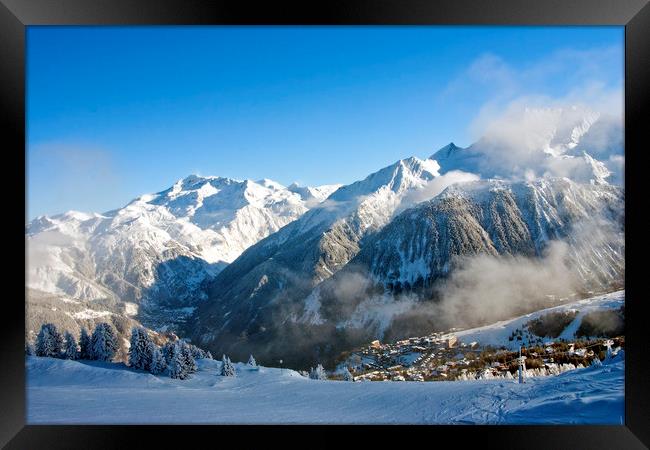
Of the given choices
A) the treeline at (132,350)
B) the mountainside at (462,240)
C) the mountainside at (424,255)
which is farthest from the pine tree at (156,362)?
the mountainside at (462,240)

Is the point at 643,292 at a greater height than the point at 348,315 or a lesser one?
greater

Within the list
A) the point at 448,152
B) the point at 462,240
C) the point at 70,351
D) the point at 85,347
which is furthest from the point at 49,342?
the point at 448,152

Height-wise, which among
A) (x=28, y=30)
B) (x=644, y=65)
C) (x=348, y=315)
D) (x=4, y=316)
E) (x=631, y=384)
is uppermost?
(x=28, y=30)

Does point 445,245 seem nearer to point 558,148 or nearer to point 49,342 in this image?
point 558,148

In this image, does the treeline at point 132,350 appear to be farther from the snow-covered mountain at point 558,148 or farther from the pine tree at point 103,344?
the snow-covered mountain at point 558,148

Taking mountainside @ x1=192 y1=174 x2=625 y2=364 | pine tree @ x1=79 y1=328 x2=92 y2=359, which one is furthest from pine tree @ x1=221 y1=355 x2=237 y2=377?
mountainside @ x1=192 y1=174 x2=625 y2=364

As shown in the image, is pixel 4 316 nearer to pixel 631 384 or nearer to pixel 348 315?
pixel 631 384

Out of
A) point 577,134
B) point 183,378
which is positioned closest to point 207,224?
point 577,134

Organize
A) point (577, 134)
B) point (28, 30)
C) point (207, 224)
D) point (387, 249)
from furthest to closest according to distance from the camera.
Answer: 1. point (207, 224)
2. point (387, 249)
3. point (577, 134)
4. point (28, 30)
